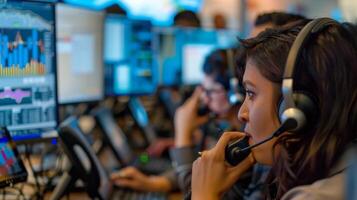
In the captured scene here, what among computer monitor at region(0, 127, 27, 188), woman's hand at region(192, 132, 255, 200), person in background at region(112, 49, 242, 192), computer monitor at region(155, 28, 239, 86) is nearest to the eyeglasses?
person in background at region(112, 49, 242, 192)

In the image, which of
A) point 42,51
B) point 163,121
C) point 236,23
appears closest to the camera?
point 42,51

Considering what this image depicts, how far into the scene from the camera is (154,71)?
246 cm

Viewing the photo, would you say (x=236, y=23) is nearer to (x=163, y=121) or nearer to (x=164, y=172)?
(x=163, y=121)

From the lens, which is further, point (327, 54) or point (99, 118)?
point (99, 118)

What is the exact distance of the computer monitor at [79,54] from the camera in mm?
1758

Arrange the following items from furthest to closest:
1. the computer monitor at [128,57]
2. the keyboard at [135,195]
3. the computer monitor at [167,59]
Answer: the computer monitor at [167,59] → the computer monitor at [128,57] → the keyboard at [135,195]

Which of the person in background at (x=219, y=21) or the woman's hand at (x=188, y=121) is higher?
the person in background at (x=219, y=21)

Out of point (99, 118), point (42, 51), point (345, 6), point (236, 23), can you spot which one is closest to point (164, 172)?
point (99, 118)

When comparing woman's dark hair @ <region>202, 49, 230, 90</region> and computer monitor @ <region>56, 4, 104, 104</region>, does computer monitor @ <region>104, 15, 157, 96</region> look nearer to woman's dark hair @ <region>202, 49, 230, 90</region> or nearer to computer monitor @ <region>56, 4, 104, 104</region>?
computer monitor @ <region>56, 4, 104, 104</region>

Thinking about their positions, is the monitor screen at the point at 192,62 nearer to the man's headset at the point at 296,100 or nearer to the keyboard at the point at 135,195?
the keyboard at the point at 135,195

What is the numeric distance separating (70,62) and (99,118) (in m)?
0.27

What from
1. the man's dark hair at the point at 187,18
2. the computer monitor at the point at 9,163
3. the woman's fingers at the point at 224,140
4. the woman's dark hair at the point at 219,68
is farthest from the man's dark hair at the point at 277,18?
the man's dark hair at the point at 187,18

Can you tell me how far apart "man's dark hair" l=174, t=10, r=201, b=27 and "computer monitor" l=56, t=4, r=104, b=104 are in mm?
1687

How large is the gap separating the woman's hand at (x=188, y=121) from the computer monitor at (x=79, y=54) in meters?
0.34
